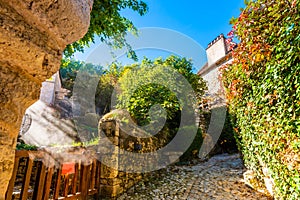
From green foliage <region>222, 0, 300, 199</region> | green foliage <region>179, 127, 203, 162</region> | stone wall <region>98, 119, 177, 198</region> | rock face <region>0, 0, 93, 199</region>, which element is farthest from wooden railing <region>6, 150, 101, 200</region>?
green foliage <region>179, 127, 203, 162</region>

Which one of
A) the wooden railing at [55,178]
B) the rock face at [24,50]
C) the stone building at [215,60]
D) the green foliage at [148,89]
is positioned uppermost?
the stone building at [215,60]

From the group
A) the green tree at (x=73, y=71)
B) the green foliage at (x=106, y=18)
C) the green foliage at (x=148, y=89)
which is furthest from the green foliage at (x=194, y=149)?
the green tree at (x=73, y=71)

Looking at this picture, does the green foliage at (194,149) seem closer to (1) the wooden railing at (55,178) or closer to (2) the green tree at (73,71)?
(1) the wooden railing at (55,178)

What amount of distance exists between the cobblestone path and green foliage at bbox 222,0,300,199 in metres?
1.38

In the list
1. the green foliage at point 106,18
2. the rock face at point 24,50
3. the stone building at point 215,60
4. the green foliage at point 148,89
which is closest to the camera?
the rock face at point 24,50

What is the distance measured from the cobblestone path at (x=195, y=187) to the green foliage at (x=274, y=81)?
4.54ft

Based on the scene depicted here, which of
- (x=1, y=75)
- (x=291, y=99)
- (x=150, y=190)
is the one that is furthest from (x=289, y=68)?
(x=150, y=190)

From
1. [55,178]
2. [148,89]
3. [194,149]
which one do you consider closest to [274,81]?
[55,178]

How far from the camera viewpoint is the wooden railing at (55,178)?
7.81 ft

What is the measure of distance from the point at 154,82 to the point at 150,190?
158 inches

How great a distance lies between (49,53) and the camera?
0.78 m

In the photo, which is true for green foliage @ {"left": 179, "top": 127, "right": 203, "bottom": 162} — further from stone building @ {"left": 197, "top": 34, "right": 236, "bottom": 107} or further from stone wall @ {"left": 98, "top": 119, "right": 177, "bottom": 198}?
stone building @ {"left": 197, "top": 34, "right": 236, "bottom": 107}

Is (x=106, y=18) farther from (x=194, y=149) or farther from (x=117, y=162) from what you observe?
(x=194, y=149)

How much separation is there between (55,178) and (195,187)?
3112 mm
